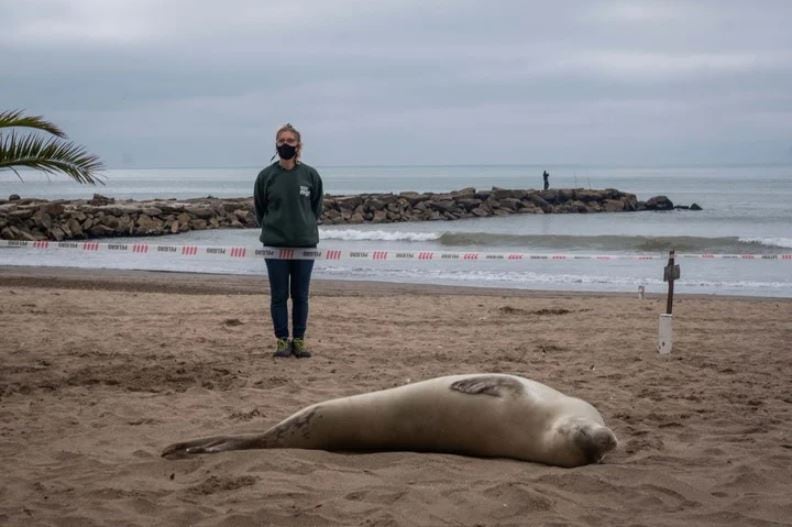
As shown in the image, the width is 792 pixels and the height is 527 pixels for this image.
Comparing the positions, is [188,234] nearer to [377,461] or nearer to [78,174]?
[78,174]

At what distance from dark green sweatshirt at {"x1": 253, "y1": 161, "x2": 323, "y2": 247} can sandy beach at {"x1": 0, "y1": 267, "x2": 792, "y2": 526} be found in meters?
1.05

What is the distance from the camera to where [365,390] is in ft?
23.6

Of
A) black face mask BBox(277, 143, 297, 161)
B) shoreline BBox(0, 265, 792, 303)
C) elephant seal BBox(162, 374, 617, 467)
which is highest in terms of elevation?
black face mask BBox(277, 143, 297, 161)

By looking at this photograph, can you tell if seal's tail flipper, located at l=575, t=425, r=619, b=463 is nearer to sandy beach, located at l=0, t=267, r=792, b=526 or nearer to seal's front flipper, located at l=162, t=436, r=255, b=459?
sandy beach, located at l=0, t=267, r=792, b=526

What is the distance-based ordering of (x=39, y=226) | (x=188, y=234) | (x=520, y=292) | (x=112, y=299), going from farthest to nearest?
(x=188, y=234) → (x=39, y=226) → (x=520, y=292) → (x=112, y=299)

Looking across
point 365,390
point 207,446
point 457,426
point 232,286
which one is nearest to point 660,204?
point 232,286

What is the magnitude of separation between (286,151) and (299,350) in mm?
1737

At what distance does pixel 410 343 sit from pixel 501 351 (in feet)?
3.32

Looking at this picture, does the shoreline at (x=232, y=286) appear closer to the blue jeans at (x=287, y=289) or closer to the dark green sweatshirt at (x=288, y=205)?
the blue jeans at (x=287, y=289)

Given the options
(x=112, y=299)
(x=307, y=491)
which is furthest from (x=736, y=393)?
(x=112, y=299)

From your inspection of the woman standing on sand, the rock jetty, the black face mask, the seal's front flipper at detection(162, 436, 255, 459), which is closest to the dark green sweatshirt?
the woman standing on sand

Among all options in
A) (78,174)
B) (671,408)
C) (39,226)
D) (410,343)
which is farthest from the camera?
(39,226)

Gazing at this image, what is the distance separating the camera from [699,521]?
4.38 meters

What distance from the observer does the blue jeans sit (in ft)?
28.3
